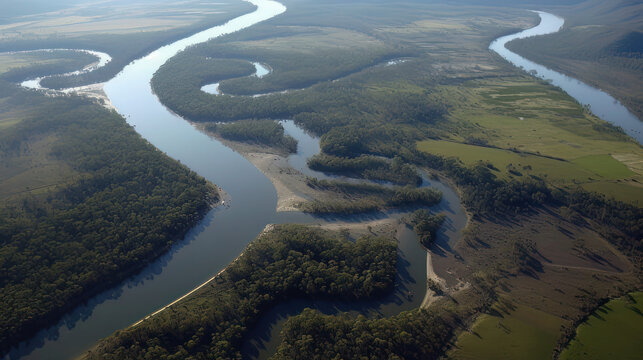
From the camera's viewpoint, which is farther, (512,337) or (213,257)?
(213,257)

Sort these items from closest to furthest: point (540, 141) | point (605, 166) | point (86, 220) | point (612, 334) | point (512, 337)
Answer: point (612, 334) → point (512, 337) → point (86, 220) → point (605, 166) → point (540, 141)

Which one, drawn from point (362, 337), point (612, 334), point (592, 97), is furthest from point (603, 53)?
point (362, 337)

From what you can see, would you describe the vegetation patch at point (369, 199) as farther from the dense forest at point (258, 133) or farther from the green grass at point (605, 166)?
the green grass at point (605, 166)

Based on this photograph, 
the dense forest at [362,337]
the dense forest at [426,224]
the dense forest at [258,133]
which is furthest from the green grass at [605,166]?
the dense forest at [258,133]

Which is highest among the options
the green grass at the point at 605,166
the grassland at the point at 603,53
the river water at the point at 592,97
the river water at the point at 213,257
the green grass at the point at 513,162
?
the grassland at the point at 603,53

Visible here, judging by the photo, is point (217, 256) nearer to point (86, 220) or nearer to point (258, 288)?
point (258, 288)

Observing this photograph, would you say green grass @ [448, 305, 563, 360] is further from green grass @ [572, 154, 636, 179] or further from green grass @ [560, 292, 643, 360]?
green grass @ [572, 154, 636, 179]
